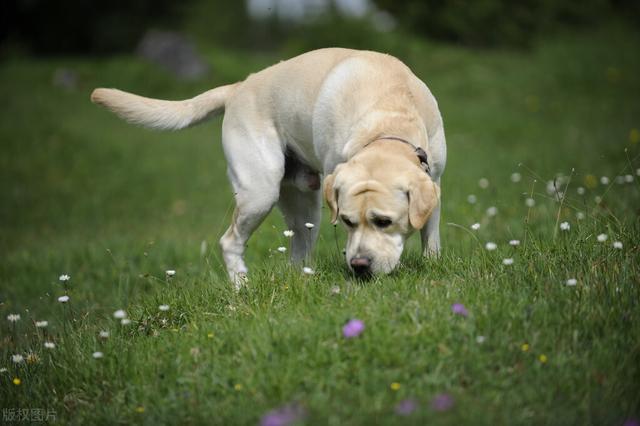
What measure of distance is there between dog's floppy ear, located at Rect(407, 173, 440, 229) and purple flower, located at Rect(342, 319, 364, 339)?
88cm

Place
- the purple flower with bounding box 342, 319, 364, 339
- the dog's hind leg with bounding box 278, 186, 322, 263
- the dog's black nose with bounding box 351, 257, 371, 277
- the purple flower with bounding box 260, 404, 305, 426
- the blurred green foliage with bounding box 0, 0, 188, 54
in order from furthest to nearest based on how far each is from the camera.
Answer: the blurred green foliage with bounding box 0, 0, 188, 54 → the dog's hind leg with bounding box 278, 186, 322, 263 → the dog's black nose with bounding box 351, 257, 371, 277 → the purple flower with bounding box 342, 319, 364, 339 → the purple flower with bounding box 260, 404, 305, 426

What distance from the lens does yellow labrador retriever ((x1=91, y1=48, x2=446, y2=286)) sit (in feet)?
12.6

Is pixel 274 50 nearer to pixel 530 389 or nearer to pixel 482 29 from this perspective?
pixel 482 29

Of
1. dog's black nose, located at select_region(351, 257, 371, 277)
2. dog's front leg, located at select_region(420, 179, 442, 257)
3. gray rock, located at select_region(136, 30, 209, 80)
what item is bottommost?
gray rock, located at select_region(136, 30, 209, 80)

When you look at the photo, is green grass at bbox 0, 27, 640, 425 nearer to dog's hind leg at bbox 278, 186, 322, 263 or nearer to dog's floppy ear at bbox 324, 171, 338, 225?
dog's floppy ear at bbox 324, 171, 338, 225

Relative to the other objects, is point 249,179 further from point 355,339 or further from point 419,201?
point 355,339

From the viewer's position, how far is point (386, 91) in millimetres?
4504

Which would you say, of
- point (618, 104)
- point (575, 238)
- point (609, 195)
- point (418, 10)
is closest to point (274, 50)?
point (418, 10)

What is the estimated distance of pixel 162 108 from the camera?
5148 millimetres

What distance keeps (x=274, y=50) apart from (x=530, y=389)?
21.6m

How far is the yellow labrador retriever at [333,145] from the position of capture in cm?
385

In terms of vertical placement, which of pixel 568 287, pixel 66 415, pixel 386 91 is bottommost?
pixel 66 415

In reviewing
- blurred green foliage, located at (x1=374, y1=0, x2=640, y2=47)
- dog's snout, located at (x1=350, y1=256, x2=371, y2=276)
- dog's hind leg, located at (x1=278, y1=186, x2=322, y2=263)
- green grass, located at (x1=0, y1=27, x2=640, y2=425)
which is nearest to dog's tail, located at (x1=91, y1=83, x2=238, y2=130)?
dog's hind leg, located at (x1=278, y1=186, x2=322, y2=263)

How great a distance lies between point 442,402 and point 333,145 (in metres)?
2.27
